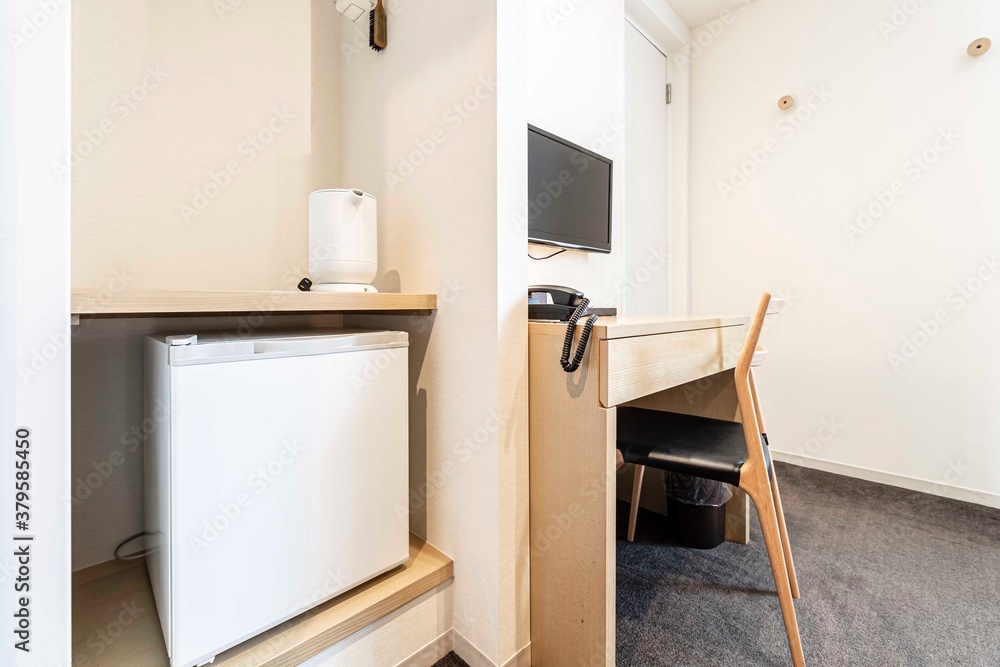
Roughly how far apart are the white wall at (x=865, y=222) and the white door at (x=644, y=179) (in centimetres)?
29

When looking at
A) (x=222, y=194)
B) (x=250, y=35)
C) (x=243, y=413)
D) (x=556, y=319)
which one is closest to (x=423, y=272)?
(x=556, y=319)

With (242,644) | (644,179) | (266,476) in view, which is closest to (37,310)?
(266,476)

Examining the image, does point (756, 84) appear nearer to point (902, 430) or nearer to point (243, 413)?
point (902, 430)

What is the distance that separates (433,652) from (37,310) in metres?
1.15

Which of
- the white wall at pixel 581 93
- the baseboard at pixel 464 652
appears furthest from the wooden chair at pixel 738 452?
the white wall at pixel 581 93

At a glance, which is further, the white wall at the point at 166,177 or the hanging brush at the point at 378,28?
the hanging brush at the point at 378,28

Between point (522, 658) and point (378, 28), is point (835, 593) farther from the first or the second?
point (378, 28)

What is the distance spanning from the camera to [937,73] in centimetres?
219

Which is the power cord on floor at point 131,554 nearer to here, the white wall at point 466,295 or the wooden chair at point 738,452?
the white wall at point 466,295

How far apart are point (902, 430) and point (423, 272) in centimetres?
266

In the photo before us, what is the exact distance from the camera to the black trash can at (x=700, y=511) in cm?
173

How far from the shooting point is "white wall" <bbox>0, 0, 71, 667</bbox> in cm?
65

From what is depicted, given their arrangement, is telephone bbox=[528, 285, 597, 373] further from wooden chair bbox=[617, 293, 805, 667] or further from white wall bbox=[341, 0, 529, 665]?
wooden chair bbox=[617, 293, 805, 667]

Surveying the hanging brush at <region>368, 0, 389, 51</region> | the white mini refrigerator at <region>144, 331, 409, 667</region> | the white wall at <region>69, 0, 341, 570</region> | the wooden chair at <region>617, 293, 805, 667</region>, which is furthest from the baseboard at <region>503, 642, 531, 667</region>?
the hanging brush at <region>368, 0, 389, 51</region>
